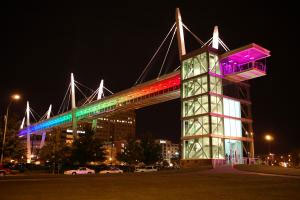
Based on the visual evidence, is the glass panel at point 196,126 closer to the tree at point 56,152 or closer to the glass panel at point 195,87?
the glass panel at point 195,87

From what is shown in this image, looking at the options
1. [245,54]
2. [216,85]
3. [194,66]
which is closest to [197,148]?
[216,85]

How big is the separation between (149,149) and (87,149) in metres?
14.0

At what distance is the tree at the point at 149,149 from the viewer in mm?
68938

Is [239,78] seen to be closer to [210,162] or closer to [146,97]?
[210,162]

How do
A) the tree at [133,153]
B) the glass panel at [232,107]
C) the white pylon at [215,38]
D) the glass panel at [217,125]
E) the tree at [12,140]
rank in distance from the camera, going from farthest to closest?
the tree at [133,153]
the white pylon at [215,38]
the glass panel at [232,107]
the glass panel at [217,125]
the tree at [12,140]

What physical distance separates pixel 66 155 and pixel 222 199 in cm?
4766

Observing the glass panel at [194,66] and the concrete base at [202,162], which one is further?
the glass panel at [194,66]

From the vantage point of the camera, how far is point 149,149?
69250mm

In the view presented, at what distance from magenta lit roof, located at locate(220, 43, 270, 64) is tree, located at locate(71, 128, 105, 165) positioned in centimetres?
2775

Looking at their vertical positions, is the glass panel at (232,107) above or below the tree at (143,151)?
above

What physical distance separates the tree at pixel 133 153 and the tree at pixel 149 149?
0.96 metres

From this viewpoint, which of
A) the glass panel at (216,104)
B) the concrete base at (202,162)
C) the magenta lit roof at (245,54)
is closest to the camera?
the concrete base at (202,162)

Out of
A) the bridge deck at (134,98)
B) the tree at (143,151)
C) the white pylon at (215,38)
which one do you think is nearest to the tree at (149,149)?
the tree at (143,151)

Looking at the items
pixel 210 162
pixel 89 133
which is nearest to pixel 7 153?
pixel 89 133
